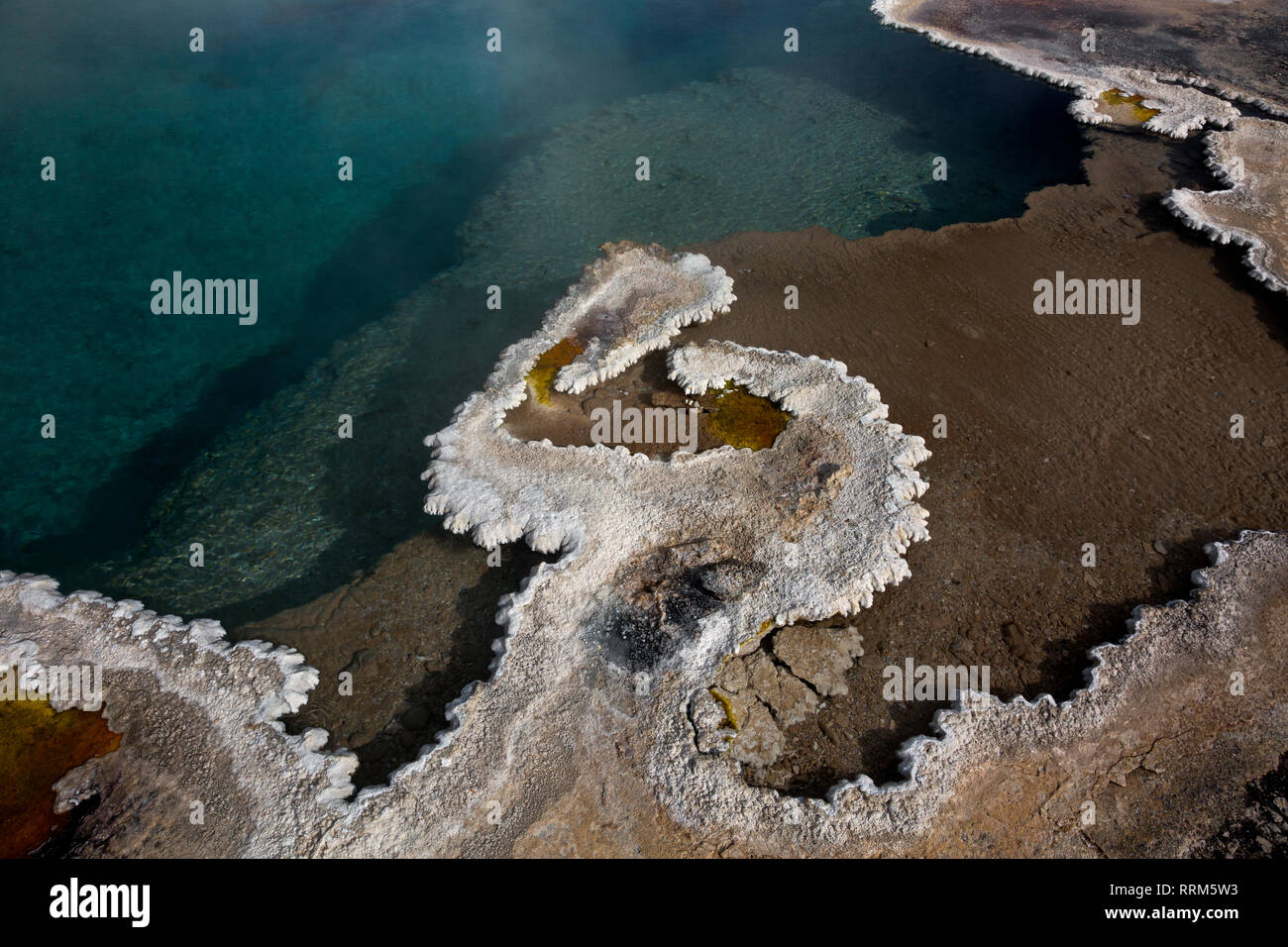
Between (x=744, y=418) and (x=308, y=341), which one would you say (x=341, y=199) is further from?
(x=744, y=418)

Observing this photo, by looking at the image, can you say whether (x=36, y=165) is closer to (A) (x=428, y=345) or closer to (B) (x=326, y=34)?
(B) (x=326, y=34)

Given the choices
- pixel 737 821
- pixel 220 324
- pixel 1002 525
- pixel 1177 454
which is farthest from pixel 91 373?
pixel 1177 454

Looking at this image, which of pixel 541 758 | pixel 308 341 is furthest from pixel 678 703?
pixel 308 341

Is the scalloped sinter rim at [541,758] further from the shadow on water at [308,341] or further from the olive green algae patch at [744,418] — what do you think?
the olive green algae patch at [744,418]

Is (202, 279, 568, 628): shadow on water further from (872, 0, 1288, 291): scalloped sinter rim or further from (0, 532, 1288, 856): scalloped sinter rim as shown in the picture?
(872, 0, 1288, 291): scalloped sinter rim

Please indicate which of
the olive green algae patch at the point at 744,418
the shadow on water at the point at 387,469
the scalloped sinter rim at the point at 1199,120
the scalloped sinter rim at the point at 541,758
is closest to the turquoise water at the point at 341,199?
the shadow on water at the point at 387,469

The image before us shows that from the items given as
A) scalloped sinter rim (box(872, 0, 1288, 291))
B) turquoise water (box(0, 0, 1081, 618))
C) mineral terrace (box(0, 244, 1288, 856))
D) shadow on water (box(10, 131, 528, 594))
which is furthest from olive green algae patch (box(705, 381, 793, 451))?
scalloped sinter rim (box(872, 0, 1288, 291))
